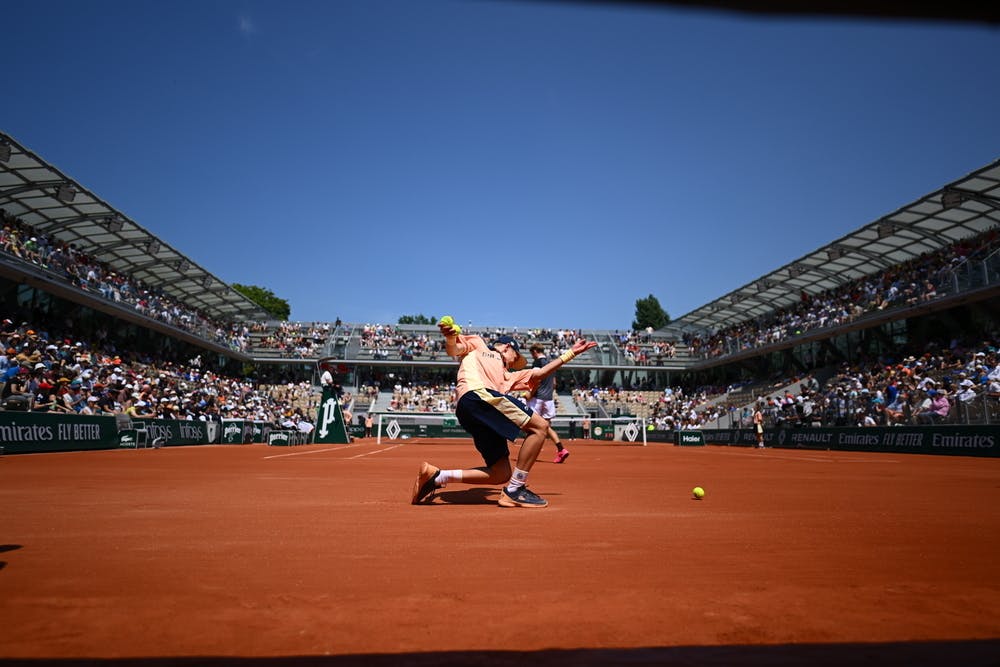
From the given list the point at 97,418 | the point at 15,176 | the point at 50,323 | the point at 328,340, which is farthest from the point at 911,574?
Answer: the point at 328,340

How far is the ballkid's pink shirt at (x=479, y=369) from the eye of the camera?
5441mm

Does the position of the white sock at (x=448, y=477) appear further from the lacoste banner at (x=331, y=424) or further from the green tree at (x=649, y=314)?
the green tree at (x=649, y=314)

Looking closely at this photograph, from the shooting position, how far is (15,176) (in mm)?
22672

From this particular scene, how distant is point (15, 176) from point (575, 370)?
37516mm

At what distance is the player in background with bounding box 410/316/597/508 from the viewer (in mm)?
5324

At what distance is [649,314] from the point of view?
97.2 meters

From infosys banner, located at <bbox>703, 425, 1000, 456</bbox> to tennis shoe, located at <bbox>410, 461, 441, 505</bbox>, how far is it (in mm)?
15588

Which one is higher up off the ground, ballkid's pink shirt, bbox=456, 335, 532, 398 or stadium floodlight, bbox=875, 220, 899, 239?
stadium floodlight, bbox=875, 220, 899, 239

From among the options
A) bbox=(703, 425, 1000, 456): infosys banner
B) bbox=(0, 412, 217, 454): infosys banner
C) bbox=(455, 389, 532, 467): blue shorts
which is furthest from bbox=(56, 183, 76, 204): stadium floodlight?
bbox=(703, 425, 1000, 456): infosys banner

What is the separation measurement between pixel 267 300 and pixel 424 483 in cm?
7682

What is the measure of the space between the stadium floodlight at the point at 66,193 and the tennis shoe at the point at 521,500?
84.7ft

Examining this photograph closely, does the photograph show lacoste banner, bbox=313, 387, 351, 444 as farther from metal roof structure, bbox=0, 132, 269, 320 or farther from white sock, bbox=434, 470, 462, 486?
white sock, bbox=434, 470, 462, 486

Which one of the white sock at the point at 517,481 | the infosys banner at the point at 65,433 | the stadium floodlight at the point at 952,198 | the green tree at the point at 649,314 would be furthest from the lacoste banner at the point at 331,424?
the green tree at the point at 649,314

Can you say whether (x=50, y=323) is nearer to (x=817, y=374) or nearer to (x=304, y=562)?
(x=304, y=562)
